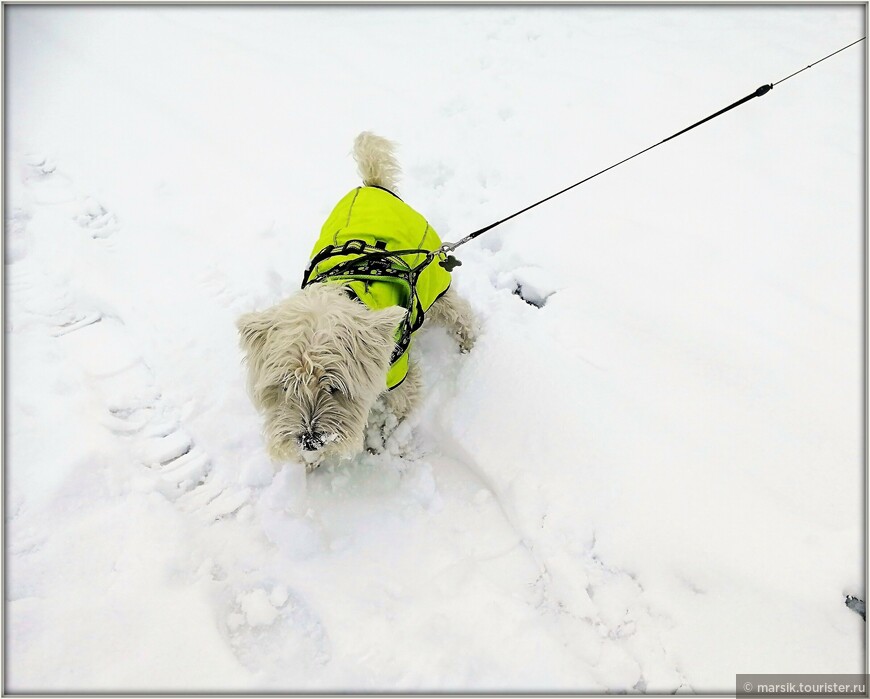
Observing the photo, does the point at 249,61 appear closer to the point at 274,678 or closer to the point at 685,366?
the point at 685,366

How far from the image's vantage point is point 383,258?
104 inches

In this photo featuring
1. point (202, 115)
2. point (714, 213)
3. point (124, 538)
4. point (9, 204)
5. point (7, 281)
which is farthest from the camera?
point (202, 115)

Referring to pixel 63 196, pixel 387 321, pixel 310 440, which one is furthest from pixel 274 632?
pixel 63 196

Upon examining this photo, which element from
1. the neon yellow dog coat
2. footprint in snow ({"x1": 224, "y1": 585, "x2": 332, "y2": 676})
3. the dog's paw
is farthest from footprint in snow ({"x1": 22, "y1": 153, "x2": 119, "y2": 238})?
footprint in snow ({"x1": 224, "y1": 585, "x2": 332, "y2": 676})

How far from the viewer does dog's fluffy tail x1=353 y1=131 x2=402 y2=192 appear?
3.31 meters

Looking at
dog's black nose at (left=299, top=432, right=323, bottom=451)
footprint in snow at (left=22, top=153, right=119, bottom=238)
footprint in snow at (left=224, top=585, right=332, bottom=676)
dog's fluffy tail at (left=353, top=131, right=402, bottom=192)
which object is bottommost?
footprint in snow at (left=224, top=585, right=332, bottom=676)

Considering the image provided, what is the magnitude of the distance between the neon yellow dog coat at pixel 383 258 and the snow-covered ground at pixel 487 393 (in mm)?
599

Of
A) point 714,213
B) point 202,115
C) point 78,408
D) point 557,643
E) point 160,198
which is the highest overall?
point 202,115

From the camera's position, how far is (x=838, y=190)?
4004 millimetres

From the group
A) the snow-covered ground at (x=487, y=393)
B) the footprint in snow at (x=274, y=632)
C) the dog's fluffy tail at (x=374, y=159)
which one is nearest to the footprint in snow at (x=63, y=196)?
the snow-covered ground at (x=487, y=393)

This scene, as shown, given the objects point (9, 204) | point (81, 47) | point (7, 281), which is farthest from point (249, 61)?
point (7, 281)

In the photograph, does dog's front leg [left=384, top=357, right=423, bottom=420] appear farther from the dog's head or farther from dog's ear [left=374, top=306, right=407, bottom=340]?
dog's ear [left=374, top=306, right=407, bottom=340]

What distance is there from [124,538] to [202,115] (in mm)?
5146

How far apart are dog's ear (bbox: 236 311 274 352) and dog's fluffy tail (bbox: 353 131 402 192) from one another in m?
1.50
